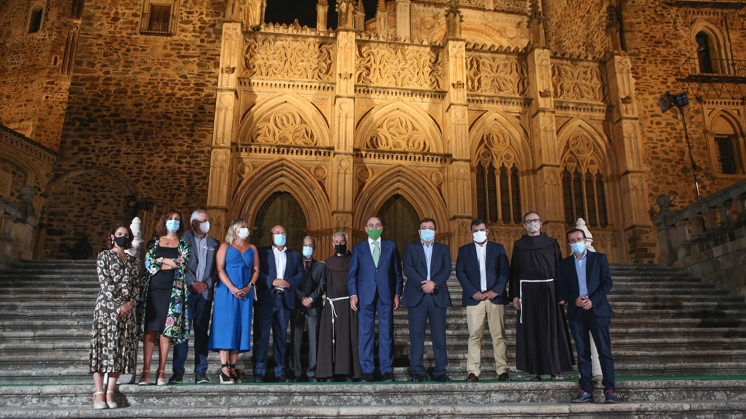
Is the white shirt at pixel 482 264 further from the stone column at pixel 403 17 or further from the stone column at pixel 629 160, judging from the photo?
the stone column at pixel 403 17

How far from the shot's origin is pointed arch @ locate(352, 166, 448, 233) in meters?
14.9

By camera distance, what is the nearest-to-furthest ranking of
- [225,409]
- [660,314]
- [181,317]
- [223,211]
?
1. [225,409]
2. [181,317]
3. [660,314]
4. [223,211]

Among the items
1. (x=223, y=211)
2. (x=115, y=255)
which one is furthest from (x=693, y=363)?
(x=223, y=211)

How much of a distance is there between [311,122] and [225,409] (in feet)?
38.2

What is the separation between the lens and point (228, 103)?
14359 mm

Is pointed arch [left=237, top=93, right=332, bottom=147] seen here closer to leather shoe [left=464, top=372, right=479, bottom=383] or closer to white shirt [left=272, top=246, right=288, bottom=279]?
white shirt [left=272, top=246, right=288, bottom=279]

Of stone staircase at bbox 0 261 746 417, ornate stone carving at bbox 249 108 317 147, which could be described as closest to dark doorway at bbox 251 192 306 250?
ornate stone carving at bbox 249 108 317 147

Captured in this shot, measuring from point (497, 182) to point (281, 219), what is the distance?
6134mm

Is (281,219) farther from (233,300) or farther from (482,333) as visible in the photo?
(482,333)

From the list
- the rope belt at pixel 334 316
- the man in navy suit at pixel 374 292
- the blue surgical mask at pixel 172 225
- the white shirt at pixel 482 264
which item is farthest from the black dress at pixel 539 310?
the blue surgical mask at pixel 172 225

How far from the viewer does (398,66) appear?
1598 centimetres

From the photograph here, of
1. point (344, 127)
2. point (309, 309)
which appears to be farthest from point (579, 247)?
point (344, 127)

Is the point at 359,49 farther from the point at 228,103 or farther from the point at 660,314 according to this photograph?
the point at 660,314

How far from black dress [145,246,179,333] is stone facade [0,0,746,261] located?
28.0 feet
